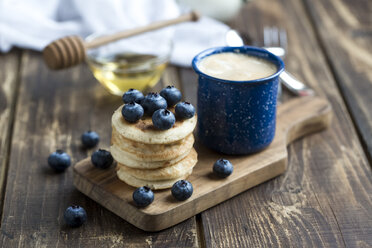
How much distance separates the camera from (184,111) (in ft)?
4.80

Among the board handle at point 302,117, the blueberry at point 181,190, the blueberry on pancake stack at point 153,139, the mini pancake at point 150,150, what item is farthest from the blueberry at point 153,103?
the board handle at point 302,117

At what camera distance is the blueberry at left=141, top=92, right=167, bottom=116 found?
57.8 inches

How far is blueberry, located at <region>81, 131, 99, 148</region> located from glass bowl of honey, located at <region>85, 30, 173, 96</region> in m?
0.34

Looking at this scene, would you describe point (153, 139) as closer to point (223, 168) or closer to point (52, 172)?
point (223, 168)

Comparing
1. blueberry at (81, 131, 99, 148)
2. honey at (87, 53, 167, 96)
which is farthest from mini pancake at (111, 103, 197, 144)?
honey at (87, 53, 167, 96)

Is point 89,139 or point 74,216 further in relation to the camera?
point 89,139

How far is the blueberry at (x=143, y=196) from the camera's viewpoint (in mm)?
1417

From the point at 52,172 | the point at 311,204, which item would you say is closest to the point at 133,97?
the point at 52,172

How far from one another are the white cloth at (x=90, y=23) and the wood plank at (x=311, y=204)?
0.71m

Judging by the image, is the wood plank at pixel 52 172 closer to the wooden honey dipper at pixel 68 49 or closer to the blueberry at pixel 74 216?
the blueberry at pixel 74 216

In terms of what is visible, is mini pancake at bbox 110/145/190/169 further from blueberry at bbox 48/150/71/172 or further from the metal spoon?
the metal spoon

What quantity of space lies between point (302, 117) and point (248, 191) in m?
0.40

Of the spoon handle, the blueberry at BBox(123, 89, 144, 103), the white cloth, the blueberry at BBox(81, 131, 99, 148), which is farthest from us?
the white cloth

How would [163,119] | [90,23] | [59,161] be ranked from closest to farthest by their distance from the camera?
1. [163,119]
2. [59,161]
3. [90,23]
